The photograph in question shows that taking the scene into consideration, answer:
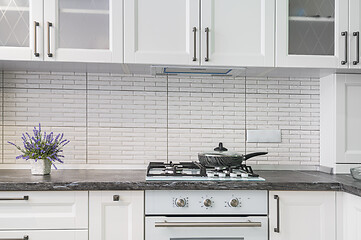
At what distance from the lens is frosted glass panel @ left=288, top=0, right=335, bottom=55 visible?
81.9 inches

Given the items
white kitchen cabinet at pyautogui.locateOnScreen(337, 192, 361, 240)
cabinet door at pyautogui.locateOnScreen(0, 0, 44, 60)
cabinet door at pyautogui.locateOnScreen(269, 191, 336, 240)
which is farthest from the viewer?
cabinet door at pyautogui.locateOnScreen(0, 0, 44, 60)

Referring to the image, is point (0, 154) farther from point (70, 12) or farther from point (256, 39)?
point (256, 39)

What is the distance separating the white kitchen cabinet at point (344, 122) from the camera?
223 centimetres

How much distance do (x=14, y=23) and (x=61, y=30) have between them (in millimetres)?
→ 276

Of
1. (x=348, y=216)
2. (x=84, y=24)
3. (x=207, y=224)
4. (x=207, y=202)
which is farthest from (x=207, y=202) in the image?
(x=84, y=24)

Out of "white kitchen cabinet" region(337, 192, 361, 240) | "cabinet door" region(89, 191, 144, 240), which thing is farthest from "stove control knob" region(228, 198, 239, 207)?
"white kitchen cabinet" region(337, 192, 361, 240)

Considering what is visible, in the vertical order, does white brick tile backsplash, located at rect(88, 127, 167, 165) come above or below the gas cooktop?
above

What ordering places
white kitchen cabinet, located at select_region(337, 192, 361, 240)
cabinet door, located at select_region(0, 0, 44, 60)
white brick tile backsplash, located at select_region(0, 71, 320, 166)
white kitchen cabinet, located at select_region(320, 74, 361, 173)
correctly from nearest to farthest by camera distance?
white kitchen cabinet, located at select_region(337, 192, 361, 240)
cabinet door, located at select_region(0, 0, 44, 60)
white kitchen cabinet, located at select_region(320, 74, 361, 173)
white brick tile backsplash, located at select_region(0, 71, 320, 166)

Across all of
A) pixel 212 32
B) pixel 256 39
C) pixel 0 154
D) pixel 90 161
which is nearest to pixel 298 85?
pixel 256 39

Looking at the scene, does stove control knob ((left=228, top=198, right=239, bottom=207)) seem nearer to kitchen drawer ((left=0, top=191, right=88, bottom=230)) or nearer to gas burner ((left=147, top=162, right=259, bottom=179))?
gas burner ((left=147, top=162, right=259, bottom=179))

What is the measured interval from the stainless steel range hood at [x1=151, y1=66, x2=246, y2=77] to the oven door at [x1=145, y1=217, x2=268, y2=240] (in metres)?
0.91

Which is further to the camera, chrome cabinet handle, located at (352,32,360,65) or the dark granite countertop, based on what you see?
chrome cabinet handle, located at (352,32,360,65)

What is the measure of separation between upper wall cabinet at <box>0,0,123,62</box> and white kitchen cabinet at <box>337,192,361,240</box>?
4.93 feet

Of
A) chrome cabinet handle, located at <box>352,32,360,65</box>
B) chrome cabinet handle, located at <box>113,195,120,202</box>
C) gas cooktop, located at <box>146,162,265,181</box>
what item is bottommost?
chrome cabinet handle, located at <box>113,195,120,202</box>
